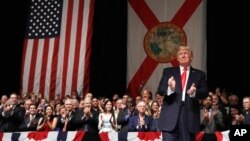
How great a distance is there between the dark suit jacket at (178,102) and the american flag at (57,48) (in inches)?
327

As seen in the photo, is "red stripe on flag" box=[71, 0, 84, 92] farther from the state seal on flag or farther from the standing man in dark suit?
the standing man in dark suit

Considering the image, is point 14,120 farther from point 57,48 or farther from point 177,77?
point 177,77

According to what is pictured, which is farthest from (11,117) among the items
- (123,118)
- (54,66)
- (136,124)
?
(54,66)

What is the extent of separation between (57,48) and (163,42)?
2.82m

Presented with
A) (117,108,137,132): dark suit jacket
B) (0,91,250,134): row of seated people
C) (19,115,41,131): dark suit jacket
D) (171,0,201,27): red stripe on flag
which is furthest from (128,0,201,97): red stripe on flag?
(19,115,41,131): dark suit jacket

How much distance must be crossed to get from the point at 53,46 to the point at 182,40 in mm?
3364

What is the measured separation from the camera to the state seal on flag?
13297mm

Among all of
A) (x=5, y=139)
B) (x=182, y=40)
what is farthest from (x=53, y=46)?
(x=5, y=139)

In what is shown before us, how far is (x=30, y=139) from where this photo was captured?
26.4ft

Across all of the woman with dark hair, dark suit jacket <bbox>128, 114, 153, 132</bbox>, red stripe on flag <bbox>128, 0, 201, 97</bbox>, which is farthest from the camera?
red stripe on flag <bbox>128, 0, 201, 97</bbox>

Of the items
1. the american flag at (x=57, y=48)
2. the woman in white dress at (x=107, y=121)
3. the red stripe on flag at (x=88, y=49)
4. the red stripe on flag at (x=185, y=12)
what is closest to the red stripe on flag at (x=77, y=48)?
the american flag at (x=57, y=48)

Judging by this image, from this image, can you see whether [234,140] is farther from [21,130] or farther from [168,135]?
[21,130]

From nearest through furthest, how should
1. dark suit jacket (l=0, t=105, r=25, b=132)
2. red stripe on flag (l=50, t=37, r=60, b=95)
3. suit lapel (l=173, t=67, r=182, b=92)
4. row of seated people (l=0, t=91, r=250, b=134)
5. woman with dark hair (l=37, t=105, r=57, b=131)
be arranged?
suit lapel (l=173, t=67, r=182, b=92) → row of seated people (l=0, t=91, r=250, b=134) → woman with dark hair (l=37, t=105, r=57, b=131) → dark suit jacket (l=0, t=105, r=25, b=132) → red stripe on flag (l=50, t=37, r=60, b=95)

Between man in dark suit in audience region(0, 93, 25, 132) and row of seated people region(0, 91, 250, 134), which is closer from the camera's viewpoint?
row of seated people region(0, 91, 250, 134)
